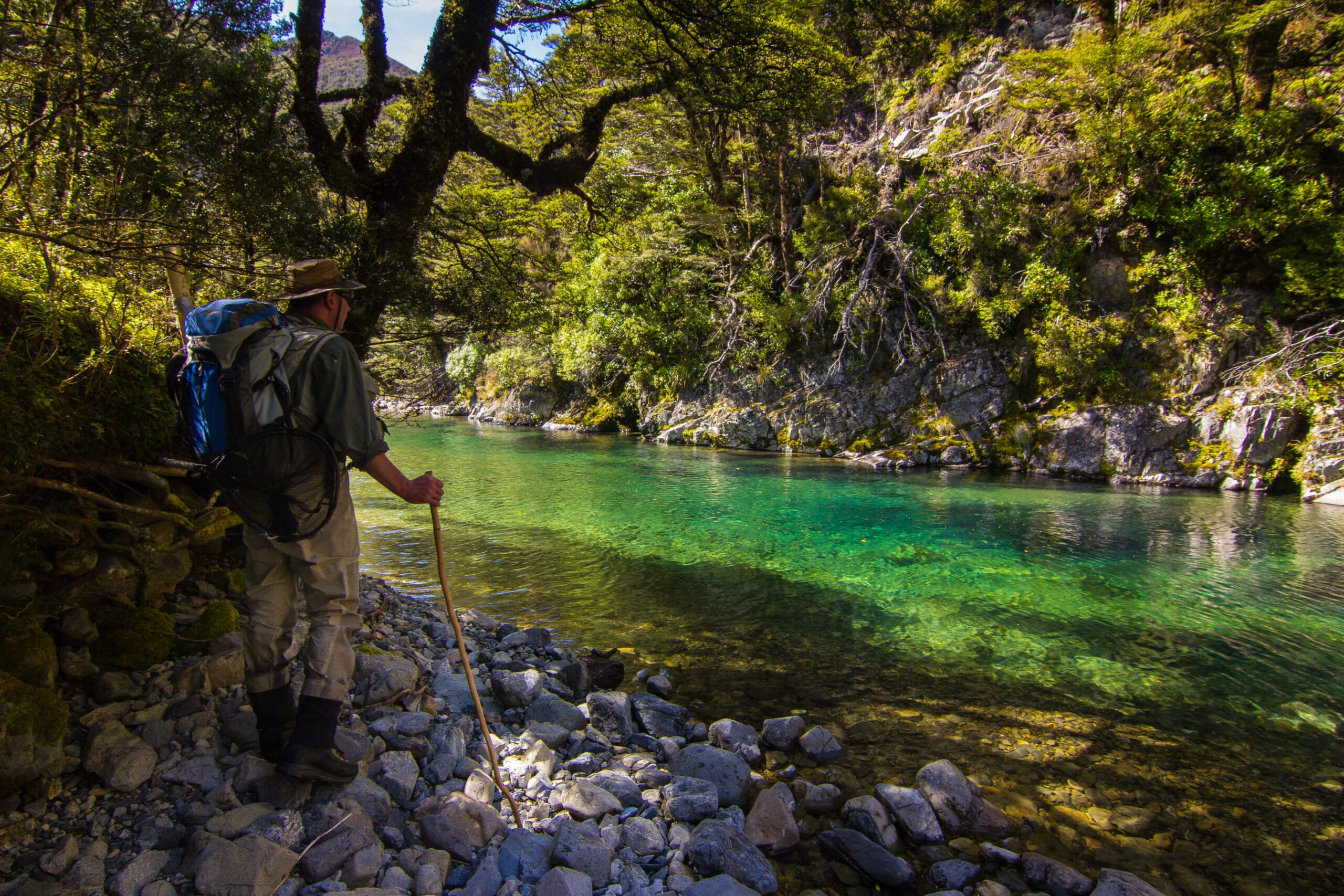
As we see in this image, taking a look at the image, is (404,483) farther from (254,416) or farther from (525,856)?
(525,856)

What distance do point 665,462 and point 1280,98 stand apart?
721 inches

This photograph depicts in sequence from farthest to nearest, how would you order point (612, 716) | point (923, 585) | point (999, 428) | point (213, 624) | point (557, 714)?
1. point (999, 428)
2. point (923, 585)
3. point (612, 716)
4. point (557, 714)
5. point (213, 624)

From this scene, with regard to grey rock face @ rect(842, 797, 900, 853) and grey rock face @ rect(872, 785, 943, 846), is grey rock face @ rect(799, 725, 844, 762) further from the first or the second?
grey rock face @ rect(842, 797, 900, 853)

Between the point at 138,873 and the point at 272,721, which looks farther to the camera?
the point at 272,721

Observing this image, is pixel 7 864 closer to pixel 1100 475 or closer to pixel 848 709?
pixel 848 709

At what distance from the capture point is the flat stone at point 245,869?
7.14ft

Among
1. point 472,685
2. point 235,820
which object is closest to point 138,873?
point 235,820

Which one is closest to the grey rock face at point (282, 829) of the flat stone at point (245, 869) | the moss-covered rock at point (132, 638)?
the flat stone at point (245, 869)

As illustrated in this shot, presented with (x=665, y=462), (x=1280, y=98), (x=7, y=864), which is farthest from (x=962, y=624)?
(x=1280, y=98)

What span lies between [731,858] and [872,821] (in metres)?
0.87

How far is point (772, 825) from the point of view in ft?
10.5

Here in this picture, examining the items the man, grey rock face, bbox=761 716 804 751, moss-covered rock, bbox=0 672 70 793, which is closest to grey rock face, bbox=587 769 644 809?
grey rock face, bbox=761 716 804 751

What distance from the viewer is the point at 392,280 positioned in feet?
18.2

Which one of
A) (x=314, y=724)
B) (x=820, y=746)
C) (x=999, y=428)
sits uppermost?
(x=999, y=428)
